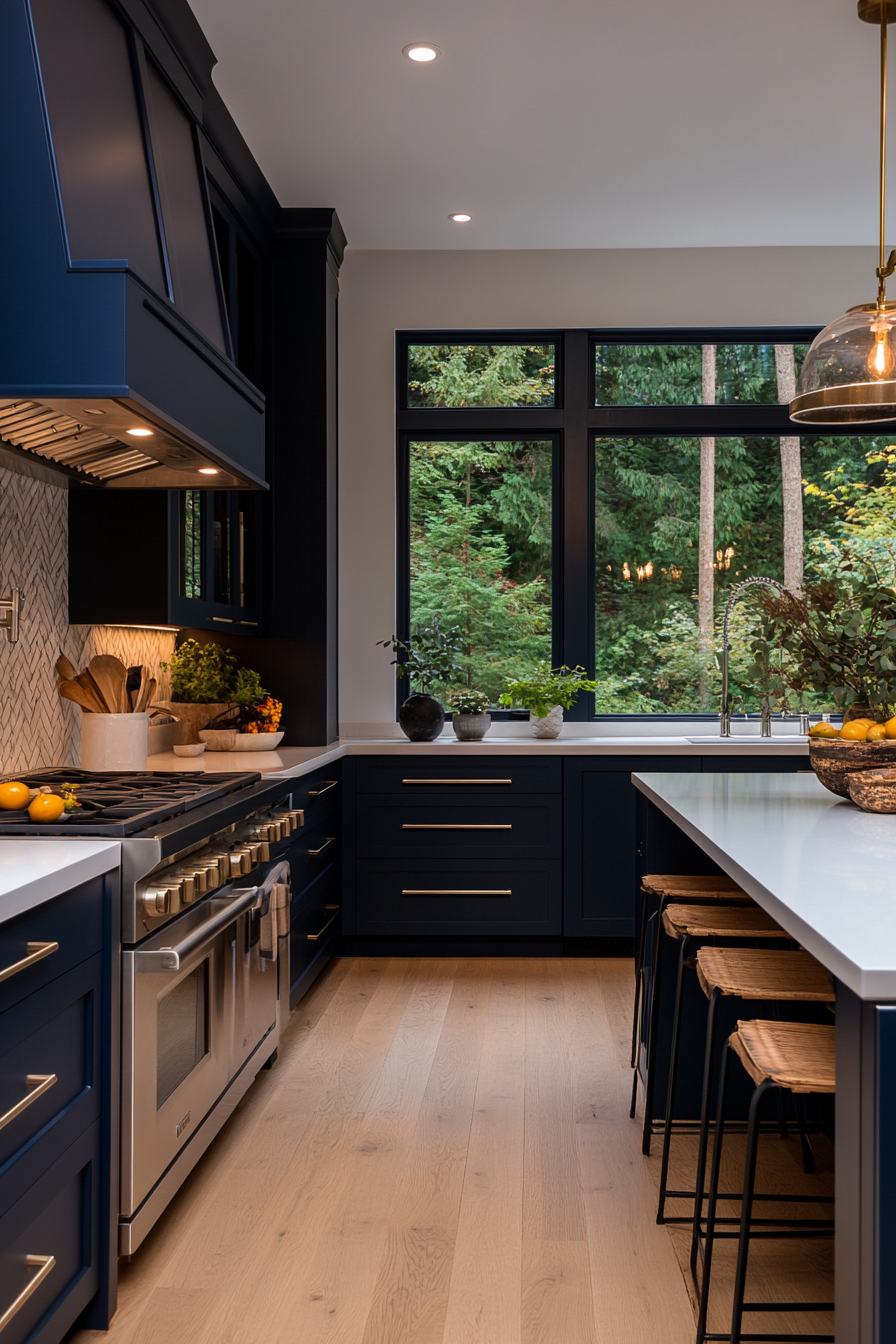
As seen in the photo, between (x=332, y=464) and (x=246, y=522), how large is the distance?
0.51 m

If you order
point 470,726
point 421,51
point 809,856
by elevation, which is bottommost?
point 809,856

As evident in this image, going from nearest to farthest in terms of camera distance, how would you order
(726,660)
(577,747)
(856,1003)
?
(856,1003) < (577,747) < (726,660)

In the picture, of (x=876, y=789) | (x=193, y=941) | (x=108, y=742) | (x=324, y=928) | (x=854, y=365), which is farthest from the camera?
(x=324, y=928)

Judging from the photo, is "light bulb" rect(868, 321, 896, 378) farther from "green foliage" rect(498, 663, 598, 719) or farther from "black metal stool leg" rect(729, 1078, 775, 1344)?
"green foliage" rect(498, 663, 598, 719)

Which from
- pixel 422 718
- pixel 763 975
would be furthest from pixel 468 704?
pixel 763 975

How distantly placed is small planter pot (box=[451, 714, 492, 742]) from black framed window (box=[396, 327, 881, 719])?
1.39ft

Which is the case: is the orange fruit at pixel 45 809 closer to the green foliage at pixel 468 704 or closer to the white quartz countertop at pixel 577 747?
the white quartz countertop at pixel 577 747

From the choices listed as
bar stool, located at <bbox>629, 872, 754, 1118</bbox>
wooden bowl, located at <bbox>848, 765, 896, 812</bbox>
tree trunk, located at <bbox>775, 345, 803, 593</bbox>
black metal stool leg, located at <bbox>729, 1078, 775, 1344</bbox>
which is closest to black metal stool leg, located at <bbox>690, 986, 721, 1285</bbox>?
black metal stool leg, located at <bbox>729, 1078, 775, 1344</bbox>

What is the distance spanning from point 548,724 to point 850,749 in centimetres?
225

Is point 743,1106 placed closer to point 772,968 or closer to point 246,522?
point 772,968

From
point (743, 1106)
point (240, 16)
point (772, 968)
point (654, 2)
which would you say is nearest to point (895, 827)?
point (772, 968)

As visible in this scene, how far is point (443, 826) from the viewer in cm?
441

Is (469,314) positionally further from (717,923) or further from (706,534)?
(717,923)

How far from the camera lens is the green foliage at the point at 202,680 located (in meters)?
3.75
